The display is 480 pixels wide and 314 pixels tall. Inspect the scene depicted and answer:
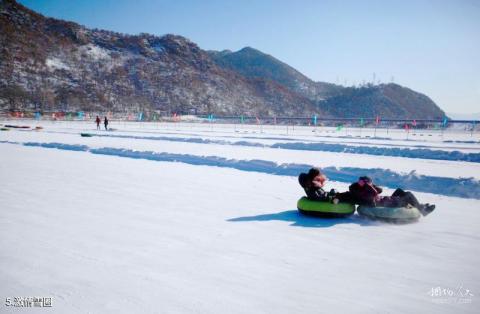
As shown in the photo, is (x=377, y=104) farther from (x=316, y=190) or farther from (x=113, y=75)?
(x=316, y=190)

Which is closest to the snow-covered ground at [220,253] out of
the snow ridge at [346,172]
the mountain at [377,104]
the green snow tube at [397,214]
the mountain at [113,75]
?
the green snow tube at [397,214]

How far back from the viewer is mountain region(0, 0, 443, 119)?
3076 inches

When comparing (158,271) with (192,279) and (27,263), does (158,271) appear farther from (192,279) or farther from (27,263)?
(27,263)

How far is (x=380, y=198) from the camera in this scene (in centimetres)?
608

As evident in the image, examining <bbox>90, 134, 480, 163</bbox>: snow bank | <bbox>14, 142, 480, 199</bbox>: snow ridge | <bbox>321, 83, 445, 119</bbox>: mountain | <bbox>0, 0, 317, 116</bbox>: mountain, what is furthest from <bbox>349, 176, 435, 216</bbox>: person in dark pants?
<bbox>321, 83, 445, 119</bbox>: mountain

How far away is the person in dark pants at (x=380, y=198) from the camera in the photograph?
19.3 ft

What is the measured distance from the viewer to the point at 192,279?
142 inches

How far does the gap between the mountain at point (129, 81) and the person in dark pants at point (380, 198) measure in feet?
248

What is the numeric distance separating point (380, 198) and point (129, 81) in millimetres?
101897

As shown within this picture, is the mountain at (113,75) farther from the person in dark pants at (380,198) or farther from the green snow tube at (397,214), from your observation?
the green snow tube at (397,214)

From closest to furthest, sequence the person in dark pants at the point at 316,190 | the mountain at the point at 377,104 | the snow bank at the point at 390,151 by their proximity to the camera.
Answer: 1. the person in dark pants at the point at 316,190
2. the snow bank at the point at 390,151
3. the mountain at the point at 377,104

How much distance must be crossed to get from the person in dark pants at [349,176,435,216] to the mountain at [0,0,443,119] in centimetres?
7554

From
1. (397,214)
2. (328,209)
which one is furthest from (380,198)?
(328,209)

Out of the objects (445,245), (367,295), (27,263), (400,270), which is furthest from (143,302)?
(445,245)
